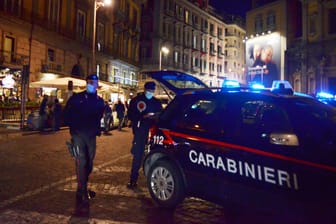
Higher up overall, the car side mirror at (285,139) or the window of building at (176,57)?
the window of building at (176,57)

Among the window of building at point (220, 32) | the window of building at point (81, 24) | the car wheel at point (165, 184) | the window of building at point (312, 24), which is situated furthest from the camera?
the window of building at point (220, 32)

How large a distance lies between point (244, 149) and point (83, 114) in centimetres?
253

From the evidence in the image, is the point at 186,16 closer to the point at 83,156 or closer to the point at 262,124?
the point at 83,156

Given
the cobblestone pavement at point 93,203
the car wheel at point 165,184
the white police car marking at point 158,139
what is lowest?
the cobblestone pavement at point 93,203

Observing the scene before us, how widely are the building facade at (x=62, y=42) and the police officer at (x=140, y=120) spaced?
39.5ft

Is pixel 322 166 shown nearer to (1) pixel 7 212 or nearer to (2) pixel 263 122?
(2) pixel 263 122

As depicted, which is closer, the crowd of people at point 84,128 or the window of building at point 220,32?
the crowd of people at point 84,128

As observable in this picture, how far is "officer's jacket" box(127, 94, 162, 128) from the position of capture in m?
6.23

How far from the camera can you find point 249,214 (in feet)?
15.5

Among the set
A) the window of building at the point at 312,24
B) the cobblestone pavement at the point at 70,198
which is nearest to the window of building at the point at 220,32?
the window of building at the point at 312,24

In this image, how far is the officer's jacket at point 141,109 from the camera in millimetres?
6234

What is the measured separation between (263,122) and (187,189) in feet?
4.67

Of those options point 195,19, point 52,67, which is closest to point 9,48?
point 52,67

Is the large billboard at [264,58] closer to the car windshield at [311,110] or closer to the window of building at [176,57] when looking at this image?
the window of building at [176,57]
